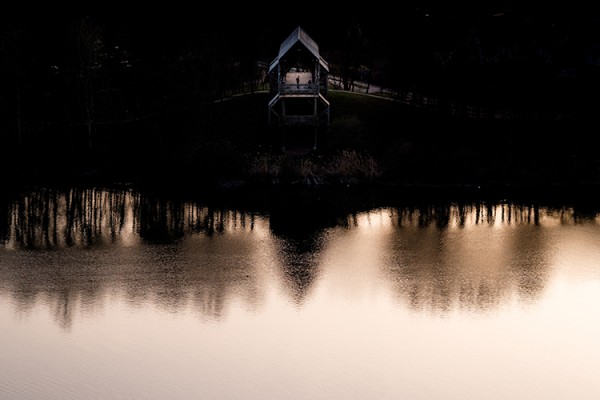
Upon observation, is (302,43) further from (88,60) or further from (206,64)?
(88,60)

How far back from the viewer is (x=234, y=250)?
2462 inches

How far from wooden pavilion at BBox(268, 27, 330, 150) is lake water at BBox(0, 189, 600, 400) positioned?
18.5m

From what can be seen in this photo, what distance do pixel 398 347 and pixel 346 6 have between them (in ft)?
264

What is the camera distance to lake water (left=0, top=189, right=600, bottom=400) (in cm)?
4331

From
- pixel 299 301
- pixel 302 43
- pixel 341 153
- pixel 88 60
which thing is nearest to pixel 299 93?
pixel 302 43

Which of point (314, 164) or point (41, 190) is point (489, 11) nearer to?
point (314, 164)

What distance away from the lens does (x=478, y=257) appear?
6156 centimetres

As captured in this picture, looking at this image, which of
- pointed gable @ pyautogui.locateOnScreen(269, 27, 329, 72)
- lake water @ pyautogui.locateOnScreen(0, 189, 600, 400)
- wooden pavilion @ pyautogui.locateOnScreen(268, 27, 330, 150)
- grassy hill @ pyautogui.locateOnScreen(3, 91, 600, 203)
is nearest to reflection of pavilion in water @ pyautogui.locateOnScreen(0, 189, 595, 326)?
lake water @ pyautogui.locateOnScreen(0, 189, 600, 400)

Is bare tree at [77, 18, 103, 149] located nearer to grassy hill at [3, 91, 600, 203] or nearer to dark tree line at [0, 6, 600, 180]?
dark tree line at [0, 6, 600, 180]

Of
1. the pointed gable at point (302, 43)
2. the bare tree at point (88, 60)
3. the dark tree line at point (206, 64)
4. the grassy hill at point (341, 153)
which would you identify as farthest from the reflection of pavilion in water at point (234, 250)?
the pointed gable at point (302, 43)

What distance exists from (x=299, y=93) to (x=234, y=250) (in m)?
33.1

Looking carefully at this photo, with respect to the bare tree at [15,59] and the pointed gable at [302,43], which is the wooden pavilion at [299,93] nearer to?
the pointed gable at [302,43]

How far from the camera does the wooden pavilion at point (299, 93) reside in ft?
301

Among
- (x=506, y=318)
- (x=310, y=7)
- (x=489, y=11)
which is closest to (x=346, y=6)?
(x=310, y=7)
